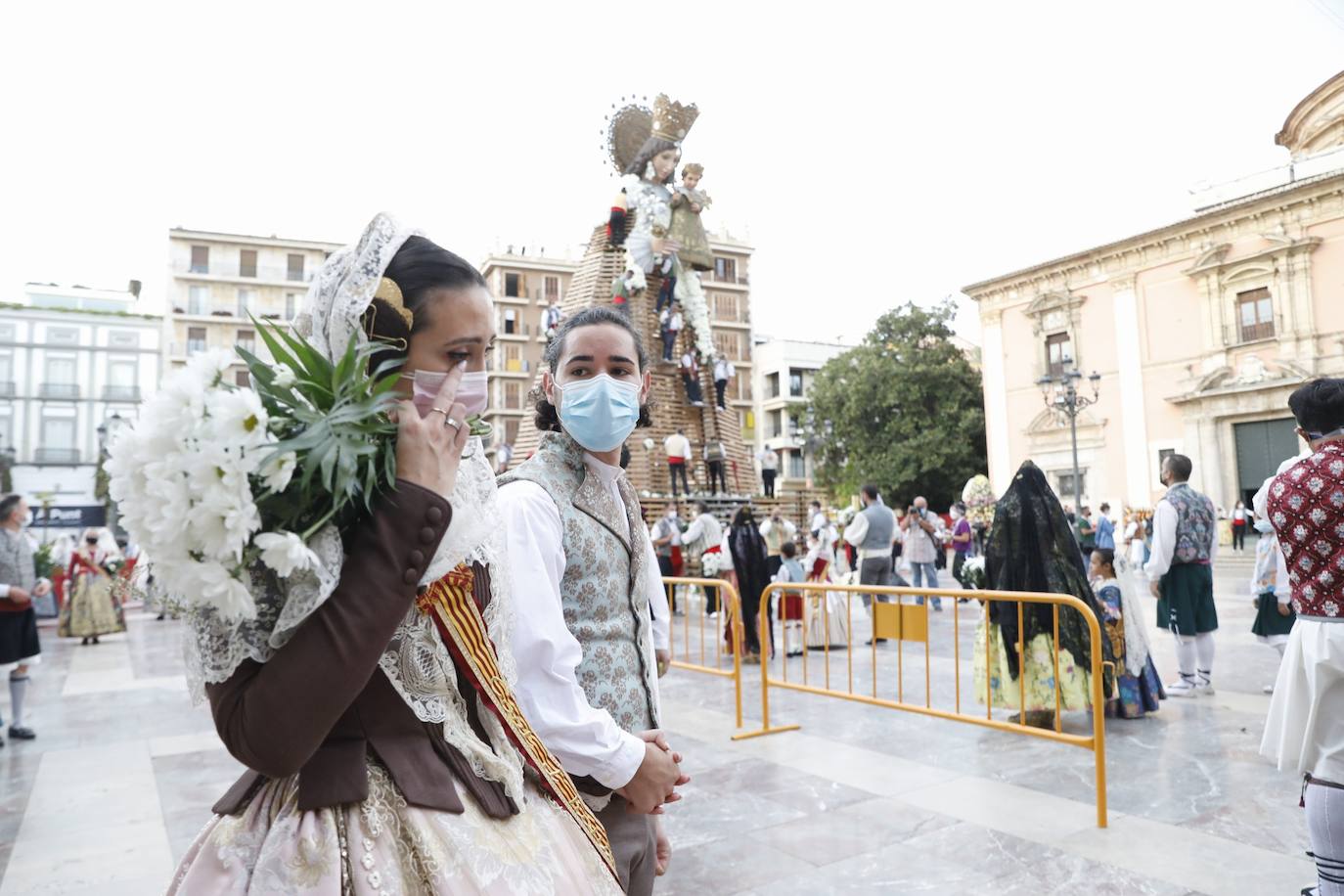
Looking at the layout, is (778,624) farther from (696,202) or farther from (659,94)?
(659,94)

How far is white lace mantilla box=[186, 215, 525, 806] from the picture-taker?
3.41 ft

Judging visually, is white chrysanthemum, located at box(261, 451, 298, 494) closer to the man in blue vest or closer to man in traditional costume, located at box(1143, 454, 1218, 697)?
man in traditional costume, located at box(1143, 454, 1218, 697)

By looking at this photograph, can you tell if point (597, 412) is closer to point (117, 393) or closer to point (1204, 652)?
point (1204, 652)

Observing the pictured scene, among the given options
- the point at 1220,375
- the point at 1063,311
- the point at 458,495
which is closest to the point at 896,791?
the point at 458,495

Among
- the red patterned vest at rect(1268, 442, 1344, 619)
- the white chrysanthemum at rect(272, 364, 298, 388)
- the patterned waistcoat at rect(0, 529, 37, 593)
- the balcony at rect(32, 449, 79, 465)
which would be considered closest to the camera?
the white chrysanthemum at rect(272, 364, 298, 388)

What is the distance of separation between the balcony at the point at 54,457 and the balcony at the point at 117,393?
3.26m

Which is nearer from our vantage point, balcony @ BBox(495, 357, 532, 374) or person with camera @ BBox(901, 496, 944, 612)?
person with camera @ BBox(901, 496, 944, 612)

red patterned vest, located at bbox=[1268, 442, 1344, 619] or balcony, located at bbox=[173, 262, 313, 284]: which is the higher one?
balcony, located at bbox=[173, 262, 313, 284]

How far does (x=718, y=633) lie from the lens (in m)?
7.38

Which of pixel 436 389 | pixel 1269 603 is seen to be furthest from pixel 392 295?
pixel 1269 603

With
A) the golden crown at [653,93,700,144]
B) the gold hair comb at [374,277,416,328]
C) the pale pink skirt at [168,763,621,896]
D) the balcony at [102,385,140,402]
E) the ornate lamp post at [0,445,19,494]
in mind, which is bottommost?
the pale pink skirt at [168,763,621,896]

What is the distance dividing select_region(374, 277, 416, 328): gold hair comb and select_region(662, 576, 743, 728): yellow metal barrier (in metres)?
3.04

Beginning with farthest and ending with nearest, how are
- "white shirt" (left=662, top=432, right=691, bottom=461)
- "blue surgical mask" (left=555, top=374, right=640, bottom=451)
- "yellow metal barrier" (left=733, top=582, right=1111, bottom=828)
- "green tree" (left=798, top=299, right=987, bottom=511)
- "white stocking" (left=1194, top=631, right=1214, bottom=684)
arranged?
"green tree" (left=798, top=299, right=987, bottom=511) < "white shirt" (left=662, top=432, right=691, bottom=461) < "white stocking" (left=1194, top=631, right=1214, bottom=684) < "yellow metal barrier" (left=733, top=582, right=1111, bottom=828) < "blue surgical mask" (left=555, top=374, right=640, bottom=451)

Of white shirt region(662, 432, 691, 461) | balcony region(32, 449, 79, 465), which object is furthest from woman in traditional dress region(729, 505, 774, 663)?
balcony region(32, 449, 79, 465)
